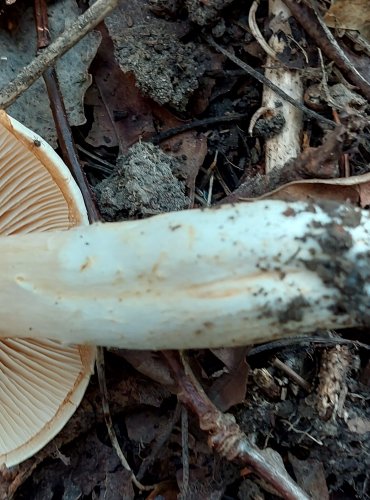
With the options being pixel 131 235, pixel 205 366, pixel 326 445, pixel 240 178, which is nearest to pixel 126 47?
pixel 240 178

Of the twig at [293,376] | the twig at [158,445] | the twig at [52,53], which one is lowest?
the twig at [158,445]

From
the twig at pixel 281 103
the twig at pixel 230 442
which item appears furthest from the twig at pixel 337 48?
the twig at pixel 230 442

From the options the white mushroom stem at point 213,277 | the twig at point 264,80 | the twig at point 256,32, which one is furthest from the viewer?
the twig at point 256,32

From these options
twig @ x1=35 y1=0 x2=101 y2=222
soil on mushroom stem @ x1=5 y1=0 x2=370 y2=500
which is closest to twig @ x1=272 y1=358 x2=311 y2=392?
soil on mushroom stem @ x1=5 y1=0 x2=370 y2=500

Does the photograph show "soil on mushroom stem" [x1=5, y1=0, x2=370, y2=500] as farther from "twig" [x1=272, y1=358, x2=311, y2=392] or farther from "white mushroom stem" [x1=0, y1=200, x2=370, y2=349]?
"white mushroom stem" [x1=0, y1=200, x2=370, y2=349]

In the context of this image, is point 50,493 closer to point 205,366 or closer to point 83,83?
point 205,366

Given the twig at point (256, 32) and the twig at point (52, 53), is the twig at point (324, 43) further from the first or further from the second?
the twig at point (52, 53)
